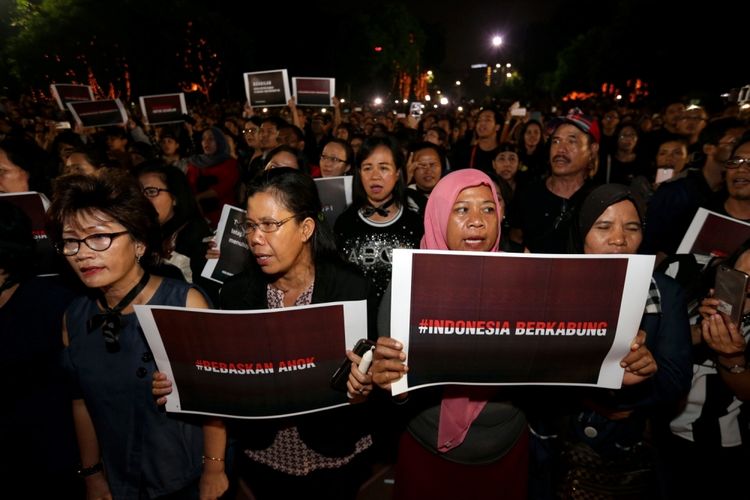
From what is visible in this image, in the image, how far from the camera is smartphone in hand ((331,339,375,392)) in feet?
5.86

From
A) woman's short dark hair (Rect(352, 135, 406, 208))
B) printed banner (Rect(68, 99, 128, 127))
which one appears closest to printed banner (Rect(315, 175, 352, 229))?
woman's short dark hair (Rect(352, 135, 406, 208))

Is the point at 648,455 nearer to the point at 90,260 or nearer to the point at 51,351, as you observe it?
the point at 90,260

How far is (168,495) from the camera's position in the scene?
223 centimetres

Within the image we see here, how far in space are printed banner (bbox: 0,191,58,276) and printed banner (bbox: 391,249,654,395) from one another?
110 inches

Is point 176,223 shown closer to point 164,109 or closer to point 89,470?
point 89,470

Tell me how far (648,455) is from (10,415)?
3.38 m

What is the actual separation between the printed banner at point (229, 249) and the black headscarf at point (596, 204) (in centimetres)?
229

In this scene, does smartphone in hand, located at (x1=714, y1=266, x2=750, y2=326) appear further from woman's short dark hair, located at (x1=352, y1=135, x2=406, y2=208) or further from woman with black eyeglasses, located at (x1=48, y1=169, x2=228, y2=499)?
woman with black eyeglasses, located at (x1=48, y1=169, x2=228, y2=499)

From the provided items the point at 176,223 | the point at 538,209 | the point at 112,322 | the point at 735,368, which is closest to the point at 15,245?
the point at 112,322

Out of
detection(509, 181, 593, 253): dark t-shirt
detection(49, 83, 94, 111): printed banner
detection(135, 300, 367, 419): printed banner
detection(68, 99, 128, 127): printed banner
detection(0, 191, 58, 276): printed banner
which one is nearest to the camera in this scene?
detection(135, 300, 367, 419): printed banner

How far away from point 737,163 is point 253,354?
12.0ft

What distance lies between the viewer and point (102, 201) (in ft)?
6.64

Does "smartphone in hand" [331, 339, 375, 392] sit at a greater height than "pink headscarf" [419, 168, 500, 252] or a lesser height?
lesser

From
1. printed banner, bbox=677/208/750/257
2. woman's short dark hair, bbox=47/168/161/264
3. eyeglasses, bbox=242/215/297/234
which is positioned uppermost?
woman's short dark hair, bbox=47/168/161/264
